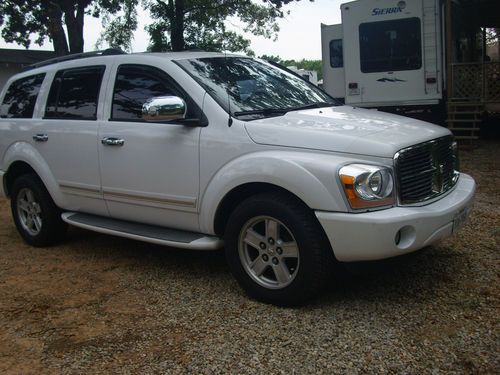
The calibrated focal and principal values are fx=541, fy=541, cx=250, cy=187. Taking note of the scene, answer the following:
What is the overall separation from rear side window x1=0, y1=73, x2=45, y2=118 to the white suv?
0.06 metres

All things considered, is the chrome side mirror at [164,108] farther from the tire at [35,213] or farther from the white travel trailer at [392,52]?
the white travel trailer at [392,52]

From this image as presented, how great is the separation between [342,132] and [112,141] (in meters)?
1.99

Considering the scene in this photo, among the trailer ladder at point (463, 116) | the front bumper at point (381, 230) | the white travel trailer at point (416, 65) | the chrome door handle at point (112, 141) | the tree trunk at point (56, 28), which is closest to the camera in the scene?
the front bumper at point (381, 230)

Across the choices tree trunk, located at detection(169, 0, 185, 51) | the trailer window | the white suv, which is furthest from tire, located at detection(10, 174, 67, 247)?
tree trunk, located at detection(169, 0, 185, 51)

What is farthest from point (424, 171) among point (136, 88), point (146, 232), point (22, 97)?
point (22, 97)

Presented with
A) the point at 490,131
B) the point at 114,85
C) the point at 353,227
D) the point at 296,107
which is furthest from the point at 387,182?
the point at 490,131

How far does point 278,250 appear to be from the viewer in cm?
365

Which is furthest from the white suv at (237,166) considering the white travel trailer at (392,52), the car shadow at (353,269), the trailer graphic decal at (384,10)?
the trailer graphic decal at (384,10)

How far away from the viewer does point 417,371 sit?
2.85 metres

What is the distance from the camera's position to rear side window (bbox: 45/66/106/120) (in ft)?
15.9

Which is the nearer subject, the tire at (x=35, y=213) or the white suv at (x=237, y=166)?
the white suv at (x=237, y=166)

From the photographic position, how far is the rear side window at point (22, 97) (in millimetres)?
5539

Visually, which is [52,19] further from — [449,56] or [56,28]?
[449,56]

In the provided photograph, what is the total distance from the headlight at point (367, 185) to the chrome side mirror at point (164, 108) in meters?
1.32
